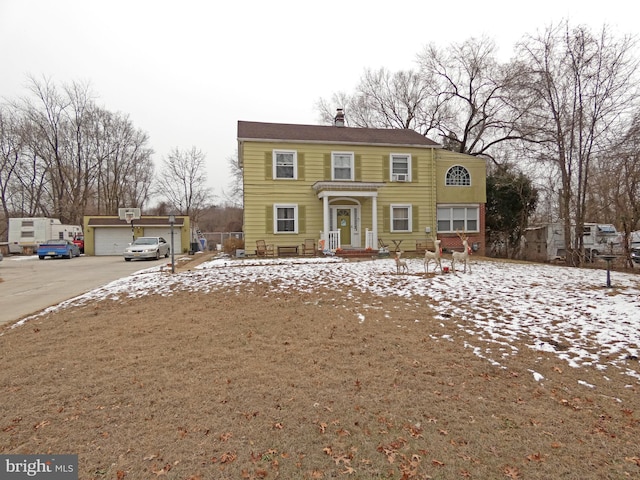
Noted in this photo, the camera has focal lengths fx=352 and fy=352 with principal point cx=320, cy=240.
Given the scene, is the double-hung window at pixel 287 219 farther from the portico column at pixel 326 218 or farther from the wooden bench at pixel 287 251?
the portico column at pixel 326 218

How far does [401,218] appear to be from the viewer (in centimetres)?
1877

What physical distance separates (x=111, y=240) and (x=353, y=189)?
67.8 feet

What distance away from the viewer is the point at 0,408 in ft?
10.6

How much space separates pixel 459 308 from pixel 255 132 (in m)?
14.2

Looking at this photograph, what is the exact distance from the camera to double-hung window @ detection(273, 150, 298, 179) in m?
17.4

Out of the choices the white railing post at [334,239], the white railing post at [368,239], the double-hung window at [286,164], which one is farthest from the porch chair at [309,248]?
the double-hung window at [286,164]

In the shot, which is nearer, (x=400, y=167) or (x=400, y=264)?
(x=400, y=264)

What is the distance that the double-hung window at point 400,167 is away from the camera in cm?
1859

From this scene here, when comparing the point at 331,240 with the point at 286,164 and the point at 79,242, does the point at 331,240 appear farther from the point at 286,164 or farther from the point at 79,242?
the point at 79,242

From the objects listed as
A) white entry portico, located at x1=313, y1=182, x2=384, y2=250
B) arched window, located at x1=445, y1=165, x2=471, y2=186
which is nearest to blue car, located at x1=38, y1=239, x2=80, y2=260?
white entry portico, located at x1=313, y1=182, x2=384, y2=250

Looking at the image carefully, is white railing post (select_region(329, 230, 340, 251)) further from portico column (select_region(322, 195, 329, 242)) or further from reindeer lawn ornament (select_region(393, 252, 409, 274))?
reindeer lawn ornament (select_region(393, 252, 409, 274))

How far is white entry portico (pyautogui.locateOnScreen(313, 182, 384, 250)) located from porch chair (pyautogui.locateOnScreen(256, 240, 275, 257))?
2.52 m

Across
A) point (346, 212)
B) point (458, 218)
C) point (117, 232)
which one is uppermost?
point (346, 212)

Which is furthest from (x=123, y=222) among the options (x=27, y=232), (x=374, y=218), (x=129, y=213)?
(x=374, y=218)
